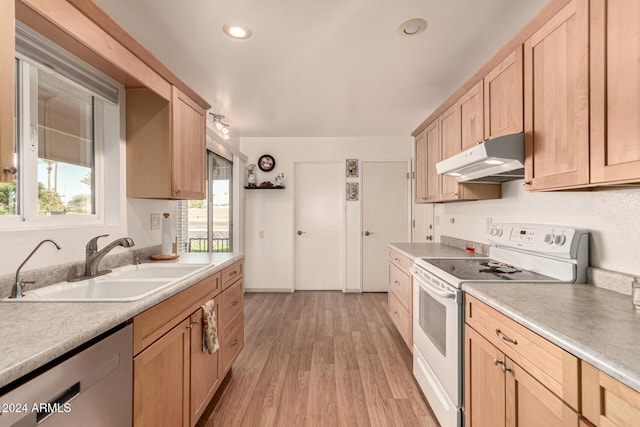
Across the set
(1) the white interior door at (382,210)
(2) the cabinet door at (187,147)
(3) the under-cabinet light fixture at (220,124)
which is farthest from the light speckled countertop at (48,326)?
(1) the white interior door at (382,210)

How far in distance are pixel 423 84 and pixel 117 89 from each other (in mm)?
2409

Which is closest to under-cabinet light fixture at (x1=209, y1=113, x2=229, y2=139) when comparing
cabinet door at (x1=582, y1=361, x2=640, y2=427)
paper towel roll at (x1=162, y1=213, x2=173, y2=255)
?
paper towel roll at (x1=162, y1=213, x2=173, y2=255)


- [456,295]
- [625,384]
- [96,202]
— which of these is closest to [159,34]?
[96,202]

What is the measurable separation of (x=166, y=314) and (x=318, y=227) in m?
3.34

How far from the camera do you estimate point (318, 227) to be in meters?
4.52

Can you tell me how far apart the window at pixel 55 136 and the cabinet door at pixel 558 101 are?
232 cm

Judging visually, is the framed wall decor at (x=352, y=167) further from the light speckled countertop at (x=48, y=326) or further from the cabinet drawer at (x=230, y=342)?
the light speckled countertop at (x=48, y=326)

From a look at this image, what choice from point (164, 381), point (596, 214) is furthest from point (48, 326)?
point (596, 214)

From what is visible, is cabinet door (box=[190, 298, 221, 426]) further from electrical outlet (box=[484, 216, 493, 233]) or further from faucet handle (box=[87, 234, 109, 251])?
electrical outlet (box=[484, 216, 493, 233])

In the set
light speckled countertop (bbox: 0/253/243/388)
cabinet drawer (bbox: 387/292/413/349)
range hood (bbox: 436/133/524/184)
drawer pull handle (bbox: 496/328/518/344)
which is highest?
range hood (bbox: 436/133/524/184)

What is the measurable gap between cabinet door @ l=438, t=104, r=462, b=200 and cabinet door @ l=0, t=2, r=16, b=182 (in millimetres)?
2509

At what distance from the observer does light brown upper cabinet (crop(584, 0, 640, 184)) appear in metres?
0.96

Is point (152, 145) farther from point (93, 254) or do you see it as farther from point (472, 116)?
point (472, 116)

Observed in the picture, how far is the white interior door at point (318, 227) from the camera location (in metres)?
4.49
